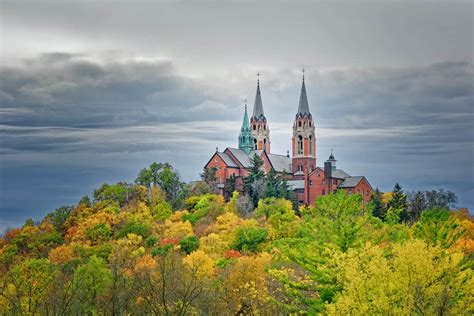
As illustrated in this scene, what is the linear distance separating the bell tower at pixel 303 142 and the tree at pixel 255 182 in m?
12.0

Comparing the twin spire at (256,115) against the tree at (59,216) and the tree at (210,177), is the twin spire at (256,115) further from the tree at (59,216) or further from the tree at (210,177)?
the tree at (59,216)

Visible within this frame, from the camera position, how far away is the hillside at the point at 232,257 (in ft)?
83.6

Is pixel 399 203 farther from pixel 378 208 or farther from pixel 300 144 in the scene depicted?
pixel 300 144

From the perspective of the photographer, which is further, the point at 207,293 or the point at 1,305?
the point at 1,305

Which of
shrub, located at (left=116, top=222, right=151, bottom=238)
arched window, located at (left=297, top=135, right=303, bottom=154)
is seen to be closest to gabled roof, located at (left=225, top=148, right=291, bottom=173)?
arched window, located at (left=297, top=135, right=303, bottom=154)

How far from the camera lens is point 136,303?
40312 millimetres

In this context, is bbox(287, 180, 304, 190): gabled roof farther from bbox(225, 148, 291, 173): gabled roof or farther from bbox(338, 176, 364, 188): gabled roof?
bbox(338, 176, 364, 188): gabled roof

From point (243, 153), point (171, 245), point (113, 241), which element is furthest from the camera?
point (243, 153)

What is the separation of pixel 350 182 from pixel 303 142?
11.6 m

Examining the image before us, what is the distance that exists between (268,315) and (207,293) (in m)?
5.58

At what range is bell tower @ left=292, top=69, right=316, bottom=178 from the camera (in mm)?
100062

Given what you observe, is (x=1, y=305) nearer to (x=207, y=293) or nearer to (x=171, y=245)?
(x=207, y=293)

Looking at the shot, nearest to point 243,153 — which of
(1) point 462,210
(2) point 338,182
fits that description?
(2) point 338,182

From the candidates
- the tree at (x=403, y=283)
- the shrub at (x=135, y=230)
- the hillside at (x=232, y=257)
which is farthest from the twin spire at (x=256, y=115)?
the tree at (x=403, y=283)
